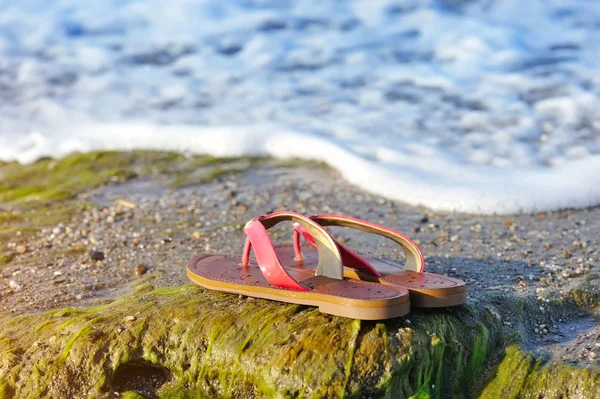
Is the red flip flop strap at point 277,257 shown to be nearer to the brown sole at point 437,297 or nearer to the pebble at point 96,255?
the brown sole at point 437,297

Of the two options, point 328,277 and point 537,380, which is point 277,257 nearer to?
point 328,277

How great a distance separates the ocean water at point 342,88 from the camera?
234 inches

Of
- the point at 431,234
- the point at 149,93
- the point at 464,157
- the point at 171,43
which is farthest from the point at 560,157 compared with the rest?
the point at 171,43

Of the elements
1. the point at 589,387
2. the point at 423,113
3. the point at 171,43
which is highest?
the point at 171,43

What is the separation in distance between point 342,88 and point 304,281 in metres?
5.66

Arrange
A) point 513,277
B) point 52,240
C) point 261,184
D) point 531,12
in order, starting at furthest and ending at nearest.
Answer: point 531,12, point 261,184, point 52,240, point 513,277

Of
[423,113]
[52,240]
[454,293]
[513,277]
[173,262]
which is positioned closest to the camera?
[454,293]

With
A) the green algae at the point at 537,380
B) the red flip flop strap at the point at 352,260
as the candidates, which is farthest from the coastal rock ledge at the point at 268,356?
the red flip flop strap at the point at 352,260

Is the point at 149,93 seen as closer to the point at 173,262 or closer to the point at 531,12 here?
the point at 173,262

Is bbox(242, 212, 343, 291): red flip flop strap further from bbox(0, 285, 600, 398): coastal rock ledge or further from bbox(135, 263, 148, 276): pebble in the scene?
bbox(135, 263, 148, 276): pebble

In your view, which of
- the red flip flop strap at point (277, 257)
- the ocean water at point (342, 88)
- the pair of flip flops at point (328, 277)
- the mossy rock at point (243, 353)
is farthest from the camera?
the ocean water at point (342, 88)

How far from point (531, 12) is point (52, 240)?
28.9 feet

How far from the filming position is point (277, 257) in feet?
9.55

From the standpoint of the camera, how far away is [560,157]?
19.8 feet
